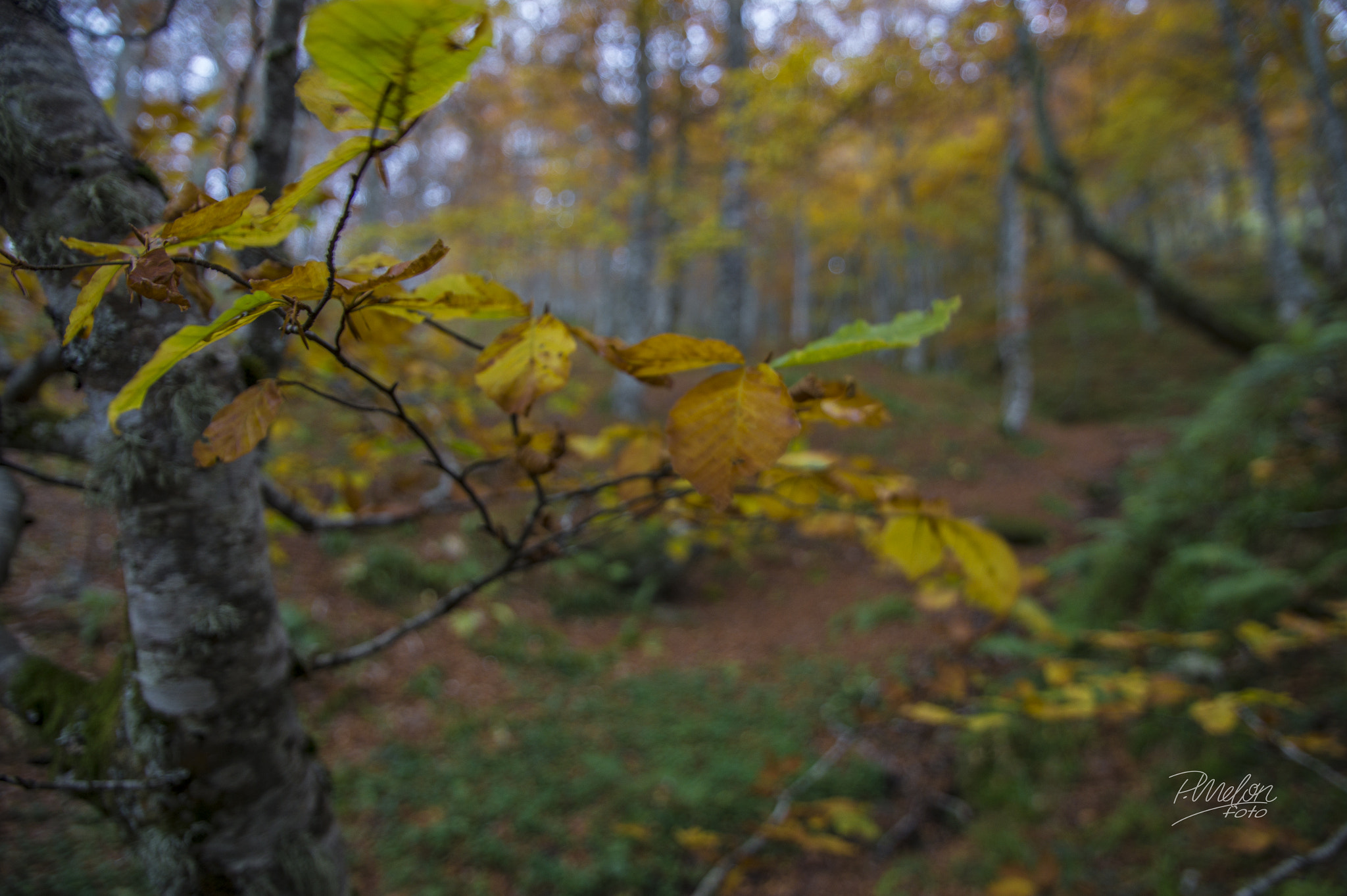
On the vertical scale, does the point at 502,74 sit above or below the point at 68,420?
above

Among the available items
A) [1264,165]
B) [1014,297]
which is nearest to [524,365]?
[1014,297]

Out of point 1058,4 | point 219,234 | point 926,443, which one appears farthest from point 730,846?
point 1058,4

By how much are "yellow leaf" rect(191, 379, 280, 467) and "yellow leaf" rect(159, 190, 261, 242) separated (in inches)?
7.0

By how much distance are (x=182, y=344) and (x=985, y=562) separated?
40.0 inches

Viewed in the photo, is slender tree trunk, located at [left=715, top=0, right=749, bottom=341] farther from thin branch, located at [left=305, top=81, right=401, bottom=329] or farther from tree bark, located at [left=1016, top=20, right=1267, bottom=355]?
thin branch, located at [left=305, top=81, right=401, bottom=329]

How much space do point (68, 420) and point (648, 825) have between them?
273 cm

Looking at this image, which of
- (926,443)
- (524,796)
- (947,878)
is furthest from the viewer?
(926,443)

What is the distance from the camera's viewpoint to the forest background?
1952mm

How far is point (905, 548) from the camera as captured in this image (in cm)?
89

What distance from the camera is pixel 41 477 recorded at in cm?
88

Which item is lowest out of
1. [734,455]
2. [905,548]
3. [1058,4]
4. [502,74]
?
[905,548]

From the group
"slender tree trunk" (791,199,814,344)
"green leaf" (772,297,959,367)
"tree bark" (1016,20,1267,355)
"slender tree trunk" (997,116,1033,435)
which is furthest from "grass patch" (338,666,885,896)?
"slender tree trunk" (791,199,814,344)

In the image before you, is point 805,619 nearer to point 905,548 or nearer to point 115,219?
point 905,548

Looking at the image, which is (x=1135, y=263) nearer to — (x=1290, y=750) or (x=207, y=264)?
(x=1290, y=750)
